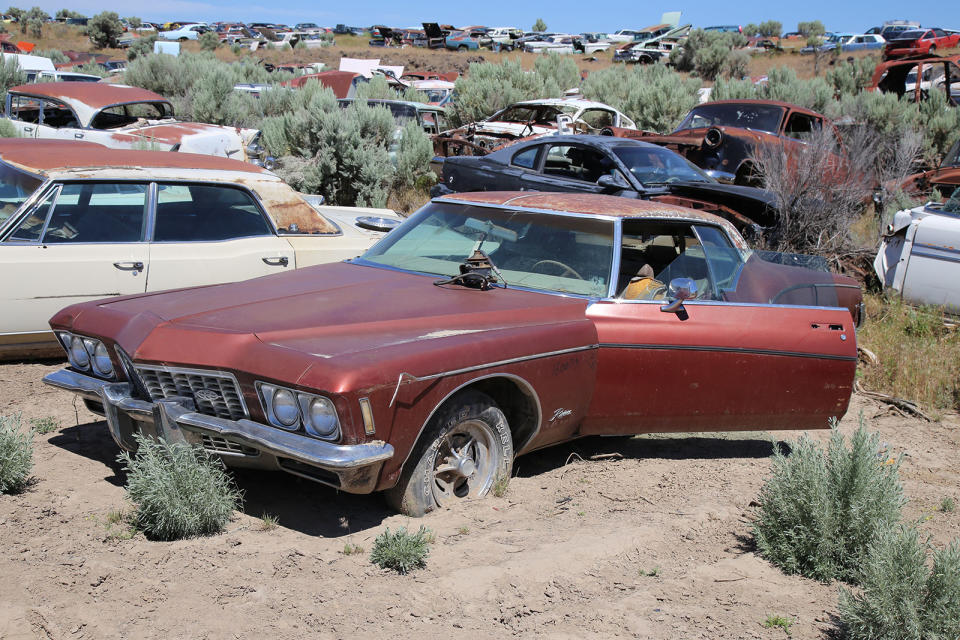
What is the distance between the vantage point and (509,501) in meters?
4.41

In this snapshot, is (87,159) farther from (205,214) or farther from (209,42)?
(209,42)

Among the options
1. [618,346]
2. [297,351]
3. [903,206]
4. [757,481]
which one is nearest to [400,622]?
[297,351]

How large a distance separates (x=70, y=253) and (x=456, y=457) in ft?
11.1

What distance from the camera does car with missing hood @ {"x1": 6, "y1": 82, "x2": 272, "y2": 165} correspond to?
40.7ft

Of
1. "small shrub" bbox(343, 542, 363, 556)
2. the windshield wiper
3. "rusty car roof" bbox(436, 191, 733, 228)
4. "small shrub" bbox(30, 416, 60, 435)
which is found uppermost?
"rusty car roof" bbox(436, 191, 733, 228)

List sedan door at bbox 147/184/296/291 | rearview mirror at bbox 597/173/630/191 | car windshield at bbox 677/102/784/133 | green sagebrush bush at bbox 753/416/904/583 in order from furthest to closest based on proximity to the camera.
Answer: car windshield at bbox 677/102/784/133 → rearview mirror at bbox 597/173/630/191 → sedan door at bbox 147/184/296/291 → green sagebrush bush at bbox 753/416/904/583

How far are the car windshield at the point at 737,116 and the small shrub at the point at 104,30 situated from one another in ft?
172

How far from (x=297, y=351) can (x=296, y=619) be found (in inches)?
42.7

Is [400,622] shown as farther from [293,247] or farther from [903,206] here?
[903,206]

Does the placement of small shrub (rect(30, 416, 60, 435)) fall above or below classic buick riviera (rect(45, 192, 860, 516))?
below

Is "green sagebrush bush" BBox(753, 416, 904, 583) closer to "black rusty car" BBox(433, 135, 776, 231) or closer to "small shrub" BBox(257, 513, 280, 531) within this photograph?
"small shrub" BBox(257, 513, 280, 531)

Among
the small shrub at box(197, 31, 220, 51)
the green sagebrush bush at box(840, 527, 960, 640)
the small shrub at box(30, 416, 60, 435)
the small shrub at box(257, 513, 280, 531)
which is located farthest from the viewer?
the small shrub at box(197, 31, 220, 51)

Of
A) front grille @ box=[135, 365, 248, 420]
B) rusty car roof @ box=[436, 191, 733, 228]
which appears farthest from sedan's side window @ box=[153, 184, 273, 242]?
front grille @ box=[135, 365, 248, 420]

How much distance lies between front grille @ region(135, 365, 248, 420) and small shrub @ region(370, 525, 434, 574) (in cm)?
81
